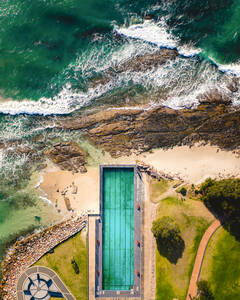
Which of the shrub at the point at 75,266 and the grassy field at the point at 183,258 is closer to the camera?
the grassy field at the point at 183,258

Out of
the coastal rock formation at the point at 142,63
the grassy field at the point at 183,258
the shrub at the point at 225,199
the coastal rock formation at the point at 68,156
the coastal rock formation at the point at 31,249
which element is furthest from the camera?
the coastal rock formation at the point at 142,63

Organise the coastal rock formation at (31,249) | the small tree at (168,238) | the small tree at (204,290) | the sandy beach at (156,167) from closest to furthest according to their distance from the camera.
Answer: the small tree at (168,238)
the small tree at (204,290)
the sandy beach at (156,167)
the coastal rock formation at (31,249)

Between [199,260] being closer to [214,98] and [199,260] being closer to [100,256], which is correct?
[100,256]

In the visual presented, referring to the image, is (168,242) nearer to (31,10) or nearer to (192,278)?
(192,278)

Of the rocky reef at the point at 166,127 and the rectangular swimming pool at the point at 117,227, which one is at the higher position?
the rocky reef at the point at 166,127

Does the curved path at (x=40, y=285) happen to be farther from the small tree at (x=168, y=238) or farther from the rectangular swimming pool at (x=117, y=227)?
the small tree at (x=168, y=238)

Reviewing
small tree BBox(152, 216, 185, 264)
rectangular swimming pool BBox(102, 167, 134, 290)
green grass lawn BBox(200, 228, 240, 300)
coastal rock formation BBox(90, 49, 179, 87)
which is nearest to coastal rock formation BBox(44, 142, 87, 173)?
rectangular swimming pool BBox(102, 167, 134, 290)

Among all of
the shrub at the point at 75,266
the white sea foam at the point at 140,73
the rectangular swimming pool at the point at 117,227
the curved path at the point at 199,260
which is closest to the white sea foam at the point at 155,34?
the white sea foam at the point at 140,73

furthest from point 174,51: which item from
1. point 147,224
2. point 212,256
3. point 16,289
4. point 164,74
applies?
point 16,289
